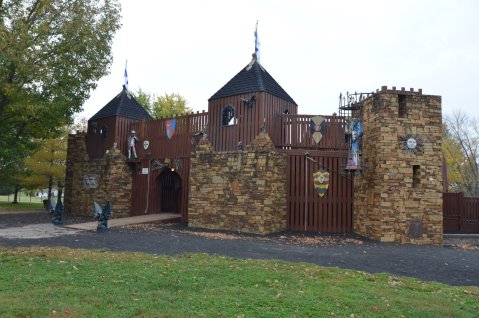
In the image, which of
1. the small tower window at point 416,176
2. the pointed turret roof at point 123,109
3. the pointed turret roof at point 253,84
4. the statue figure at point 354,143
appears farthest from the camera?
the pointed turret roof at point 123,109

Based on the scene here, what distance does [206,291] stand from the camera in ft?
19.3

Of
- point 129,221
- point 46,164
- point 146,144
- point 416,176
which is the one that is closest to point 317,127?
Answer: point 416,176

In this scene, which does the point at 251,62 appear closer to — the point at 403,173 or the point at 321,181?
the point at 321,181

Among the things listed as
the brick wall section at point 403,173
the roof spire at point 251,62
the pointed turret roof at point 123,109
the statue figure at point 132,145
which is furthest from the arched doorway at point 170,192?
the brick wall section at point 403,173

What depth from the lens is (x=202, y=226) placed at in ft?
51.7

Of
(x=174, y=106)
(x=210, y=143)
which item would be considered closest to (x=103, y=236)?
(x=210, y=143)

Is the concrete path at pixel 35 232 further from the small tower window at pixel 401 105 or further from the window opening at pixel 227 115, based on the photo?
the small tower window at pixel 401 105

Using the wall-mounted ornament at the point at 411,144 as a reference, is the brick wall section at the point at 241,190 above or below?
below

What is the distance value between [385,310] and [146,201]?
1622 centimetres

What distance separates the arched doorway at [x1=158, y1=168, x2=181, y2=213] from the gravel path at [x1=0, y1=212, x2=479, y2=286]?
5.85 m

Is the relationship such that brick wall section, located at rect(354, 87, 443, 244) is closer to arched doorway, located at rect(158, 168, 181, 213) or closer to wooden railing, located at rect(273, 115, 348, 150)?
wooden railing, located at rect(273, 115, 348, 150)

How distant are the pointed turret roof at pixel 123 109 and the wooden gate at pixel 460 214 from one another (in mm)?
16180

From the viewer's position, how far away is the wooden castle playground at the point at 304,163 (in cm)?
1353

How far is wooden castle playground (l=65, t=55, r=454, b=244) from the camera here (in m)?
13.5
